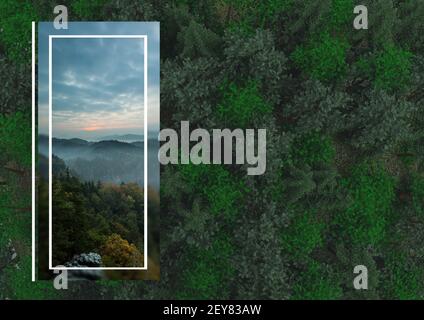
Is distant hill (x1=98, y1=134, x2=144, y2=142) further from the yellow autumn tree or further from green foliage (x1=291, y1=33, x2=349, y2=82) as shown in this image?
green foliage (x1=291, y1=33, x2=349, y2=82)

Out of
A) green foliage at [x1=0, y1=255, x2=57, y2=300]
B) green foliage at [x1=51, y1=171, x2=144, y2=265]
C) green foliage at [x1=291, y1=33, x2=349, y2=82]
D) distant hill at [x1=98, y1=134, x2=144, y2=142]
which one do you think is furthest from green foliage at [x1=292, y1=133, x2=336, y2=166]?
green foliage at [x1=0, y1=255, x2=57, y2=300]

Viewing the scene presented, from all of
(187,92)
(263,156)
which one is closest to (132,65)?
(187,92)

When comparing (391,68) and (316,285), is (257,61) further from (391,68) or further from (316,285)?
(316,285)

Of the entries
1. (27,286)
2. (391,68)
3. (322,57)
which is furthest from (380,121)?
(27,286)

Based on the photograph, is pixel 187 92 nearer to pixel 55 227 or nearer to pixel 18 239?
pixel 55 227

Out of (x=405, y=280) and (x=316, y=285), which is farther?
(x=405, y=280)
